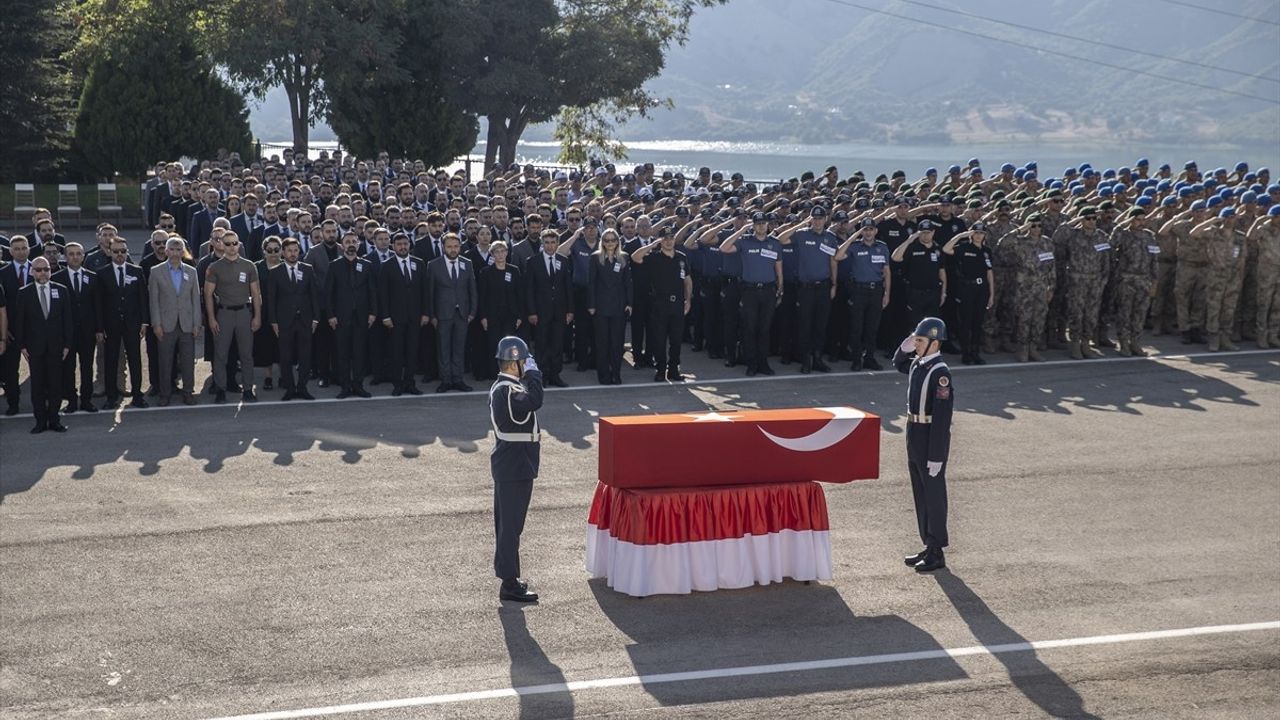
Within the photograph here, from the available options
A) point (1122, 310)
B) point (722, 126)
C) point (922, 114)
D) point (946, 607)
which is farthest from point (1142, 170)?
point (922, 114)

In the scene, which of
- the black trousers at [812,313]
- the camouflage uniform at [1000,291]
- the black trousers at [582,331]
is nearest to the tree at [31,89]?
the black trousers at [582,331]

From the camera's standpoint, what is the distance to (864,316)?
1977cm

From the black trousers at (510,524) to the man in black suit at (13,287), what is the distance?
25.6 feet

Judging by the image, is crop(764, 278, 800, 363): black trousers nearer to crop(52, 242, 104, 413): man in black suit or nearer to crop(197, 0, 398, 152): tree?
crop(52, 242, 104, 413): man in black suit

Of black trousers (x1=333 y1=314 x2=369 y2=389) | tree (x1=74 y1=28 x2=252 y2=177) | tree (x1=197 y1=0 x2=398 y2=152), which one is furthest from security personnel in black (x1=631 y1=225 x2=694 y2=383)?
tree (x1=74 y1=28 x2=252 y2=177)

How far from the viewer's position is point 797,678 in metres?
8.87

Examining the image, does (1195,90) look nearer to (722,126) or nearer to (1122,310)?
(722,126)

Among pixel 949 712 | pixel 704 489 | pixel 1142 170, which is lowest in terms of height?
pixel 949 712

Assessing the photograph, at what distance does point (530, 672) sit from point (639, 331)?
10914 mm

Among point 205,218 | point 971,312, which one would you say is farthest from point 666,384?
point 205,218

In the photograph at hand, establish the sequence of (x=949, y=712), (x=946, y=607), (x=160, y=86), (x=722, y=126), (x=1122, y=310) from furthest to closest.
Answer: (x=722, y=126)
(x=160, y=86)
(x=1122, y=310)
(x=946, y=607)
(x=949, y=712)

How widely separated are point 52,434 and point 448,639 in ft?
24.8

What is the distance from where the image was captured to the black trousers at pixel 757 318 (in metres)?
18.9

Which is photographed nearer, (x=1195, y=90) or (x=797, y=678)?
Result: (x=797, y=678)
